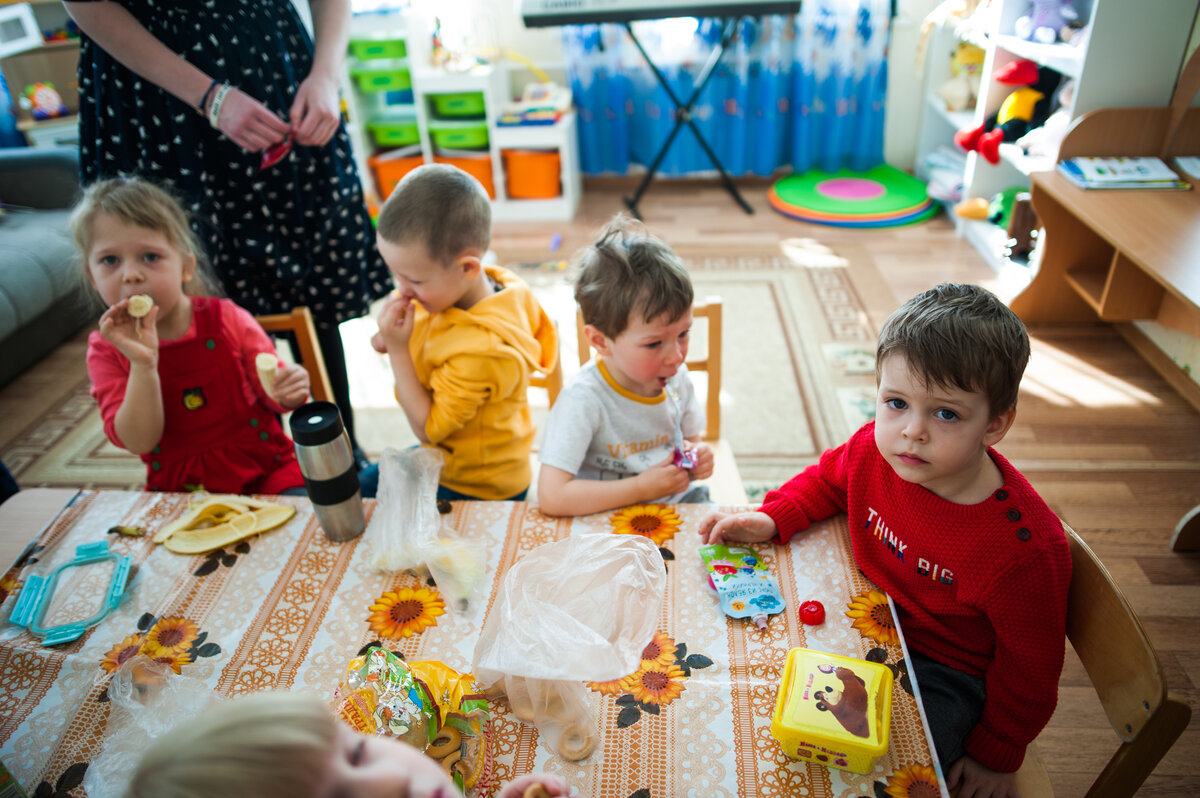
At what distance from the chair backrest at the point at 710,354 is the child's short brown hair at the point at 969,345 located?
0.50 metres

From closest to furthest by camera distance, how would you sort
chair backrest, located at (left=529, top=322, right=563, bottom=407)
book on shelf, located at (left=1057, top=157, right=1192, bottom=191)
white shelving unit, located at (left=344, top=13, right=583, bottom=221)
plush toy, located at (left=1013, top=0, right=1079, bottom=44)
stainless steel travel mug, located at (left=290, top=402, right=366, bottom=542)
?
stainless steel travel mug, located at (left=290, top=402, right=366, bottom=542), chair backrest, located at (left=529, top=322, right=563, bottom=407), book on shelf, located at (left=1057, top=157, right=1192, bottom=191), plush toy, located at (left=1013, top=0, right=1079, bottom=44), white shelving unit, located at (left=344, top=13, right=583, bottom=221)

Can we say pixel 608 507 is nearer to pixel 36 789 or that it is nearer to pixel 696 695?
pixel 696 695

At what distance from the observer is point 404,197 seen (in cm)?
127

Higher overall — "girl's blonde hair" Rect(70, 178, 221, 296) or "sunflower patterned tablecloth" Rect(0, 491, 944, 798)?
"girl's blonde hair" Rect(70, 178, 221, 296)

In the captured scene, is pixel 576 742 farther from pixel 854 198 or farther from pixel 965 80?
pixel 965 80

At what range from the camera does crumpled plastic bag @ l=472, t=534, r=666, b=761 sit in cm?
77

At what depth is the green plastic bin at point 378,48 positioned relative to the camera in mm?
3797

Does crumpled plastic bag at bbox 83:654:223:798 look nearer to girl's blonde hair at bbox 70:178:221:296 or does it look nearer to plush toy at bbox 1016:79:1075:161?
girl's blonde hair at bbox 70:178:221:296

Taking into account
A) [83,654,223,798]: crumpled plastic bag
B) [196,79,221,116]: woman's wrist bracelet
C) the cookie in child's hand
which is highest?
[196,79,221,116]: woman's wrist bracelet

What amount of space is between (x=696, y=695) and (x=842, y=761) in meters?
0.16

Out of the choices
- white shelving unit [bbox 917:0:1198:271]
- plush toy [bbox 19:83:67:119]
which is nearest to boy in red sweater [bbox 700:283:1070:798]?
white shelving unit [bbox 917:0:1198:271]

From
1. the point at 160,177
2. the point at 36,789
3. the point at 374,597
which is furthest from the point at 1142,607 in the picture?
the point at 160,177

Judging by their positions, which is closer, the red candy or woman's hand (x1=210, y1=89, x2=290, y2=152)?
the red candy

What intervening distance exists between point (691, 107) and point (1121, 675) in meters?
3.52
